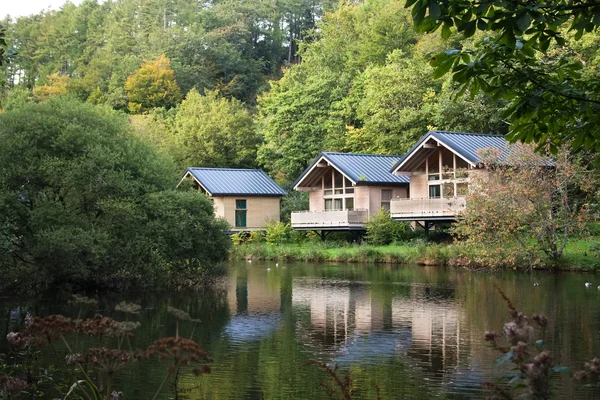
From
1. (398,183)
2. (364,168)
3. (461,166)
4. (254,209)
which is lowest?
(254,209)

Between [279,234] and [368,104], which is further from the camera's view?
[368,104]

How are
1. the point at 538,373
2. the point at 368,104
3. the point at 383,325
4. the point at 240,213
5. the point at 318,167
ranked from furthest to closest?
the point at 368,104 → the point at 240,213 → the point at 318,167 → the point at 383,325 → the point at 538,373

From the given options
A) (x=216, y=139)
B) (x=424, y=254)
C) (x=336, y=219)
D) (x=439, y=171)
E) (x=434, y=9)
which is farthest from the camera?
(x=216, y=139)

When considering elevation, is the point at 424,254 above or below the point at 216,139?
below

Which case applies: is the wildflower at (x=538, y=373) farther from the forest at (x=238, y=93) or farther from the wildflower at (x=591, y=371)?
the forest at (x=238, y=93)

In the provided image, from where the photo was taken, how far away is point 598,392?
10.5 meters

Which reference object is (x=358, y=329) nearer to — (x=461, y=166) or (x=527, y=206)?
(x=527, y=206)

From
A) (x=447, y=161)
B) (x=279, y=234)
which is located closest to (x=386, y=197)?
(x=447, y=161)

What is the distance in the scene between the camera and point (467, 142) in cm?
3656

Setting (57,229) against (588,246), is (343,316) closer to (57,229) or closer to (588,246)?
(57,229)

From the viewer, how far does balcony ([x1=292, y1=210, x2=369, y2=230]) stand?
132 ft

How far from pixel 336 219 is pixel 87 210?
20297mm

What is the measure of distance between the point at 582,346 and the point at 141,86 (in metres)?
59.5

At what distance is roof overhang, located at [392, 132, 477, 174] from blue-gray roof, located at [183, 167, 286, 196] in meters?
11.2
